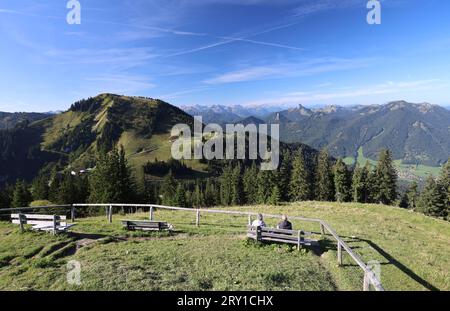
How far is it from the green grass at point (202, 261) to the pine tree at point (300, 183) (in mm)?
60241

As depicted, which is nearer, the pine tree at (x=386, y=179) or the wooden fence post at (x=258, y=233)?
the wooden fence post at (x=258, y=233)

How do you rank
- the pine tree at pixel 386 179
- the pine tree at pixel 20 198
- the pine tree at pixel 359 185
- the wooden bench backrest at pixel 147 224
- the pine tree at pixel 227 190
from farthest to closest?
the pine tree at pixel 227 190 < the pine tree at pixel 359 185 < the pine tree at pixel 386 179 < the pine tree at pixel 20 198 < the wooden bench backrest at pixel 147 224

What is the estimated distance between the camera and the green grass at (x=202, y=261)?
1156cm

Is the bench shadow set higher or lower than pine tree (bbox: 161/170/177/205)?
higher

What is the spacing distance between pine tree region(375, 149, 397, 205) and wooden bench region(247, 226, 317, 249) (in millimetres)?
69324

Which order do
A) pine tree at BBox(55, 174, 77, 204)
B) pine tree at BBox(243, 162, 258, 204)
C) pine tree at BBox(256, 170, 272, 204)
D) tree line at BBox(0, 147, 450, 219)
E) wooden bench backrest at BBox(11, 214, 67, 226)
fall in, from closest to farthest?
wooden bench backrest at BBox(11, 214, 67, 226), tree line at BBox(0, 147, 450, 219), pine tree at BBox(55, 174, 77, 204), pine tree at BBox(256, 170, 272, 204), pine tree at BBox(243, 162, 258, 204)

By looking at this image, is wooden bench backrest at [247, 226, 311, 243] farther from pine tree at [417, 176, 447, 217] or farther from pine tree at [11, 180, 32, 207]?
pine tree at [11, 180, 32, 207]

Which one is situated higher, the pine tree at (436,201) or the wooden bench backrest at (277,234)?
the wooden bench backrest at (277,234)

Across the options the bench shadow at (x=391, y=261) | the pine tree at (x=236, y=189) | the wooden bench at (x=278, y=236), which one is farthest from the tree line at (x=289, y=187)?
the bench shadow at (x=391, y=261)

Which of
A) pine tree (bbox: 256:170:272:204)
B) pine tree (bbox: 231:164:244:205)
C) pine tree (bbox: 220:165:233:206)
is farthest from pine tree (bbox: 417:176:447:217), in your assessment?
pine tree (bbox: 220:165:233:206)

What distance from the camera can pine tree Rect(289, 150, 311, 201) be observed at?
81875mm

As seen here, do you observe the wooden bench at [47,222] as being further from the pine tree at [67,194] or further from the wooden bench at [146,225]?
the pine tree at [67,194]
